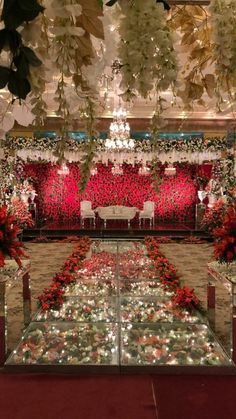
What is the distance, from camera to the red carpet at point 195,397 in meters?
2.85

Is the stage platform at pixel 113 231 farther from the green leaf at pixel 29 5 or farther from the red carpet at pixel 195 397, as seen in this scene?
the green leaf at pixel 29 5

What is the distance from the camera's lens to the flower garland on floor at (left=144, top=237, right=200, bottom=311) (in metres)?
5.47

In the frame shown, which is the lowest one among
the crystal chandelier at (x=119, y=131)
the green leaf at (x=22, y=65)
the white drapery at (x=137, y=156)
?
→ the green leaf at (x=22, y=65)

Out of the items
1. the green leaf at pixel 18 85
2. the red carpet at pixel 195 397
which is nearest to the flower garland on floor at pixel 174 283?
the red carpet at pixel 195 397

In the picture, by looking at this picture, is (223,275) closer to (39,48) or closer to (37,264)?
(39,48)

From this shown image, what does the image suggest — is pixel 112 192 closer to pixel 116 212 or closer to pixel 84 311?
pixel 116 212

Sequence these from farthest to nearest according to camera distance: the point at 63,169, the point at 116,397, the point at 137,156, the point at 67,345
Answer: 1. the point at 137,156
2. the point at 67,345
3. the point at 116,397
4. the point at 63,169

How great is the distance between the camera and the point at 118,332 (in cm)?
461

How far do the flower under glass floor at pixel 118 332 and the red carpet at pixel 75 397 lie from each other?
0.42 meters

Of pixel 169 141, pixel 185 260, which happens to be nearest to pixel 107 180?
pixel 169 141

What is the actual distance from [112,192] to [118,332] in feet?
36.7

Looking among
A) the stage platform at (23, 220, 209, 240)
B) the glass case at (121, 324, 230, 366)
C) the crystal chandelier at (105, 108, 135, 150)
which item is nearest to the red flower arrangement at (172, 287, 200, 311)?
the glass case at (121, 324, 230, 366)

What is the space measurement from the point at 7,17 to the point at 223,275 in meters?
4.70

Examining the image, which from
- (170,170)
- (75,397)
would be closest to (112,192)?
(170,170)
